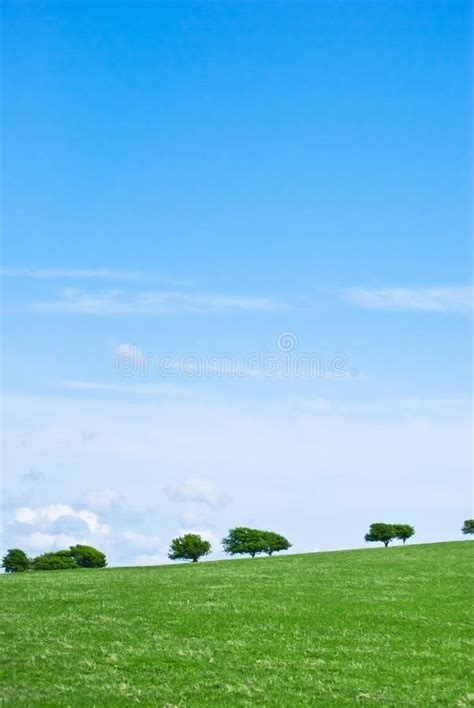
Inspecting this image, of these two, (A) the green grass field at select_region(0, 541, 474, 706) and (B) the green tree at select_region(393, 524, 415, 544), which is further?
(B) the green tree at select_region(393, 524, 415, 544)

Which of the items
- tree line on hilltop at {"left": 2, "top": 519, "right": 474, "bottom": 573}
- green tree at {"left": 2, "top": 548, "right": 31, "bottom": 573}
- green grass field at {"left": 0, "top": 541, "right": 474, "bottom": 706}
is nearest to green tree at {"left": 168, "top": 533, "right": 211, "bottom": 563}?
tree line on hilltop at {"left": 2, "top": 519, "right": 474, "bottom": 573}

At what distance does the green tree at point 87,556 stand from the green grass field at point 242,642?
28499 mm

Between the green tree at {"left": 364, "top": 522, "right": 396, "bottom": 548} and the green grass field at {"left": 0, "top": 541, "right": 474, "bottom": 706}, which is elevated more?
the green tree at {"left": 364, "top": 522, "right": 396, "bottom": 548}

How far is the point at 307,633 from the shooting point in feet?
85.3

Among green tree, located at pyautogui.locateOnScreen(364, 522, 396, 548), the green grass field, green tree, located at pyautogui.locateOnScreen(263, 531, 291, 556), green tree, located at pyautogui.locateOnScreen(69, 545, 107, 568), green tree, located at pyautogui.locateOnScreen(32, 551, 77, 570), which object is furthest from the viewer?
green tree, located at pyautogui.locateOnScreen(364, 522, 396, 548)

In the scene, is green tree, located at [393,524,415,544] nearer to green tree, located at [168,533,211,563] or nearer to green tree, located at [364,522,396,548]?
green tree, located at [364,522,396,548]

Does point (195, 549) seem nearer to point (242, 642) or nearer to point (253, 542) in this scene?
point (253, 542)

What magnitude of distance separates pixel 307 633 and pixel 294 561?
31154 mm

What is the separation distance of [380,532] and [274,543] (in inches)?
434

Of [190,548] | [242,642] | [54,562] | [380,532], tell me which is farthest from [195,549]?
[242,642]

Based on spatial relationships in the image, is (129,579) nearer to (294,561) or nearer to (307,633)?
(294,561)

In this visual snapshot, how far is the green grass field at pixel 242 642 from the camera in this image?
774 inches

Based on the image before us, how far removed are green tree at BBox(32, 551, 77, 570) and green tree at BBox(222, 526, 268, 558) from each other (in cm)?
1496

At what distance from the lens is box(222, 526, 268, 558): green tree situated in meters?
72.8
